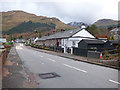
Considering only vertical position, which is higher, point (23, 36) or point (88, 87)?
point (23, 36)

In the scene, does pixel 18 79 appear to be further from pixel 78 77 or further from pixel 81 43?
pixel 81 43

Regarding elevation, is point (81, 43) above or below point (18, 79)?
above

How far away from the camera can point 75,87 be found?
6160mm

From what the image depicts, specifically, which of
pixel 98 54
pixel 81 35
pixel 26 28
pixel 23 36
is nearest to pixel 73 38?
pixel 81 35

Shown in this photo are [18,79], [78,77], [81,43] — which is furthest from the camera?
[81,43]

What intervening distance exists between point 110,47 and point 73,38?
9288 millimetres

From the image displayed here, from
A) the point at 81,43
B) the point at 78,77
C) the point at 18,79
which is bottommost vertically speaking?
the point at 78,77

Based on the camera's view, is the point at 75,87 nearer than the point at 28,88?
No

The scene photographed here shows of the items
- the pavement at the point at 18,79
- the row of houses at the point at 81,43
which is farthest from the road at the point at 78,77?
the row of houses at the point at 81,43

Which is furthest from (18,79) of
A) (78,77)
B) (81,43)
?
(81,43)

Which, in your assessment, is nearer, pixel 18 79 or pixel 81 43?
pixel 18 79

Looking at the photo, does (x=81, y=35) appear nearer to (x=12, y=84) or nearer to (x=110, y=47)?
(x=110, y=47)

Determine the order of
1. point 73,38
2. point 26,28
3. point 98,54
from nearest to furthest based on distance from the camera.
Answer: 1. point 98,54
2. point 73,38
3. point 26,28

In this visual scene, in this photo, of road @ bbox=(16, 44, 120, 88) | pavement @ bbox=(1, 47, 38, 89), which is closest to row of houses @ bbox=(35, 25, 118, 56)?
road @ bbox=(16, 44, 120, 88)
